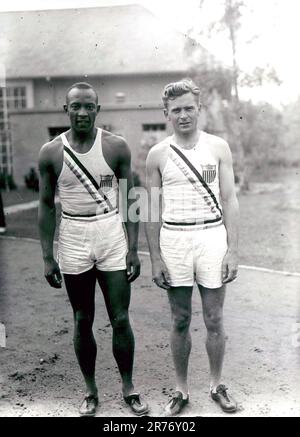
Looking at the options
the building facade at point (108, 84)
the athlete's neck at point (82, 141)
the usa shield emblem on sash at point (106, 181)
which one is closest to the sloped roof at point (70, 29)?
the building facade at point (108, 84)

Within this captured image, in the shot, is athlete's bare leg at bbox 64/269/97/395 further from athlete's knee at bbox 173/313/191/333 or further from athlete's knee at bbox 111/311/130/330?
athlete's knee at bbox 173/313/191/333

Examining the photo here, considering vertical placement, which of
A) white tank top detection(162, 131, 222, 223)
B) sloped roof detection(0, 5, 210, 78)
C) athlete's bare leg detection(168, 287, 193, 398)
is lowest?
athlete's bare leg detection(168, 287, 193, 398)

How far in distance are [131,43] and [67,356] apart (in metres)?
8.35

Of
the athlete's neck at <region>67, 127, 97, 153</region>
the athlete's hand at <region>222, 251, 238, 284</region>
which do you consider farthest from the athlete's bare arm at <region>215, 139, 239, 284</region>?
the athlete's neck at <region>67, 127, 97, 153</region>

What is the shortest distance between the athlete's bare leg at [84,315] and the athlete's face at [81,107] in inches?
35.4

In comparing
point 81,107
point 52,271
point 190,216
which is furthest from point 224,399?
point 81,107

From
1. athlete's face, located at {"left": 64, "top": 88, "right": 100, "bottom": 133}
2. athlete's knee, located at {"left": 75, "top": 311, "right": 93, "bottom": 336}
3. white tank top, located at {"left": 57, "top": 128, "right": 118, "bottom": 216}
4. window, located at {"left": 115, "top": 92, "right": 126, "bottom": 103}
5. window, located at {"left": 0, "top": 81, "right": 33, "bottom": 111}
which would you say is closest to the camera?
athlete's face, located at {"left": 64, "top": 88, "right": 100, "bottom": 133}

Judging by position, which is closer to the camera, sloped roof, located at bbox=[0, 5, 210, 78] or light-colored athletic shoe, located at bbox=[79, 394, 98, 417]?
light-colored athletic shoe, located at bbox=[79, 394, 98, 417]

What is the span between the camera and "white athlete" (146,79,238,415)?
3031 millimetres

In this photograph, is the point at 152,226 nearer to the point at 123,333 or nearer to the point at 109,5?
the point at 123,333

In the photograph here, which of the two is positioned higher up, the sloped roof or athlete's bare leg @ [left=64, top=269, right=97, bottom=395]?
the sloped roof

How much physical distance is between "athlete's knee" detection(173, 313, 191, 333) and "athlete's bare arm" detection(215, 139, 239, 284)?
0.33 metres

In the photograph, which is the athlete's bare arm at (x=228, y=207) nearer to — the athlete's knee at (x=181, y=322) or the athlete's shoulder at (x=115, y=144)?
the athlete's knee at (x=181, y=322)
